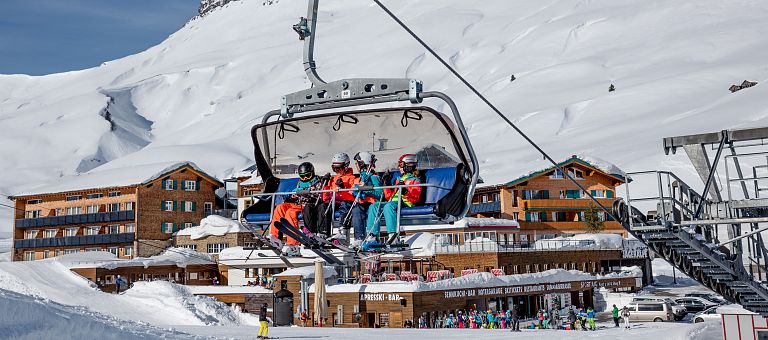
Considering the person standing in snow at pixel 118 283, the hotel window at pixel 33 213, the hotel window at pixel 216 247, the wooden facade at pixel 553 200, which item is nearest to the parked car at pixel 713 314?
the wooden facade at pixel 553 200

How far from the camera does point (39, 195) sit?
68250 millimetres

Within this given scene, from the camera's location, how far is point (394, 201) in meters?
12.0

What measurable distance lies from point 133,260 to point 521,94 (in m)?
89.6

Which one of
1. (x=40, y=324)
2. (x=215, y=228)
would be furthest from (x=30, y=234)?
(x=40, y=324)

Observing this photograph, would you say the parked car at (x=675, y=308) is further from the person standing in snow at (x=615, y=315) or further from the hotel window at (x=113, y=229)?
the hotel window at (x=113, y=229)

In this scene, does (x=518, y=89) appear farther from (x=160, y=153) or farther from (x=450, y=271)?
(x=450, y=271)

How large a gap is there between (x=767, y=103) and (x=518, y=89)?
1925 inches

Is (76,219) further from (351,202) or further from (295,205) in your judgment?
(351,202)

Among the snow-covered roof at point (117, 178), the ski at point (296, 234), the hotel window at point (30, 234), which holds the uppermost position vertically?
the snow-covered roof at point (117, 178)

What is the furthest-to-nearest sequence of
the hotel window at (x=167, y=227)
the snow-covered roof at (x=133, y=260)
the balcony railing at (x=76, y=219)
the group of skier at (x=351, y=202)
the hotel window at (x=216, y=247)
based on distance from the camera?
1. the hotel window at (x=167, y=227)
2. the balcony railing at (x=76, y=219)
3. the hotel window at (x=216, y=247)
4. the snow-covered roof at (x=133, y=260)
5. the group of skier at (x=351, y=202)

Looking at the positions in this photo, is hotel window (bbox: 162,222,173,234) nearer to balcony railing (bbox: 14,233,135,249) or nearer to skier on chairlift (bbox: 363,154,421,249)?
balcony railing (bbox: 14,233,135,249)

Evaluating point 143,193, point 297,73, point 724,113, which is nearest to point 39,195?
point 143,193

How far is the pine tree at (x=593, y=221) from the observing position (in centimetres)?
6253

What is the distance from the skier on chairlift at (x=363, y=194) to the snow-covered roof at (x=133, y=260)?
37.3 meters
